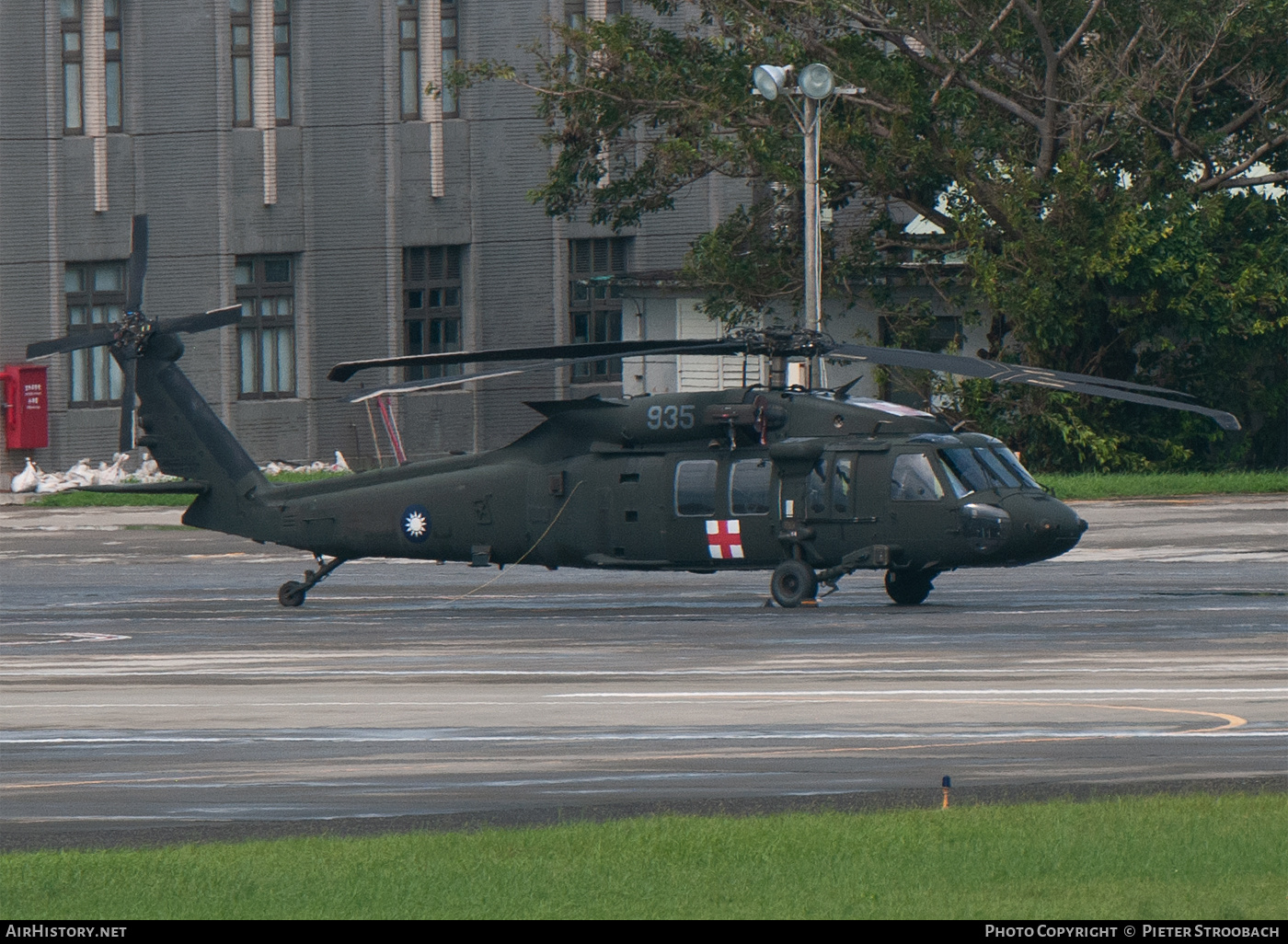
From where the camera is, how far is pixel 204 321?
23.6 m

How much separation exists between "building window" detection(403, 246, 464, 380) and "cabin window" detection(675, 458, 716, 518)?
2624 cm

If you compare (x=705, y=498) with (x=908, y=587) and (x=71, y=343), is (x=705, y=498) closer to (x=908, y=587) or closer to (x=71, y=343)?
(x=908, y=587)

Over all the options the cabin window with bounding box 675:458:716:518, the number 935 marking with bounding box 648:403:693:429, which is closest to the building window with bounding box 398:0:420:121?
the number 935 marking with bounding box 648:403:693:429

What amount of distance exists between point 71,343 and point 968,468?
9.83 m

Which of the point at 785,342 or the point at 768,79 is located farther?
the point at 768,79

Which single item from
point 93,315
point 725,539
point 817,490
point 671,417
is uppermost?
point 93,315

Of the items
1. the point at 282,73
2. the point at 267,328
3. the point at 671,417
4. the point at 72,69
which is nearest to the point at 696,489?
the point at 671,417

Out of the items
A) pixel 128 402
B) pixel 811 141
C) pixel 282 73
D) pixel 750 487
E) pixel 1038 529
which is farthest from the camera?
pixel 282 73

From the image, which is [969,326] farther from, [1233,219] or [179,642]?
[179,642]

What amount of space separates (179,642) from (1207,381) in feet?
84.6

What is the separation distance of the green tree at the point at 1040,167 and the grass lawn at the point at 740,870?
29869 millimetres

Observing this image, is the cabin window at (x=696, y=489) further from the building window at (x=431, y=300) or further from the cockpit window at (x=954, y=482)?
the building window at (x=431, y=300)

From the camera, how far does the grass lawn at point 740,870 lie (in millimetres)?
8320

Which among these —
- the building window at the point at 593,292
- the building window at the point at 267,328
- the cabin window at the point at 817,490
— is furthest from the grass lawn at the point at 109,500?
the cabin window at the point at 817,490
